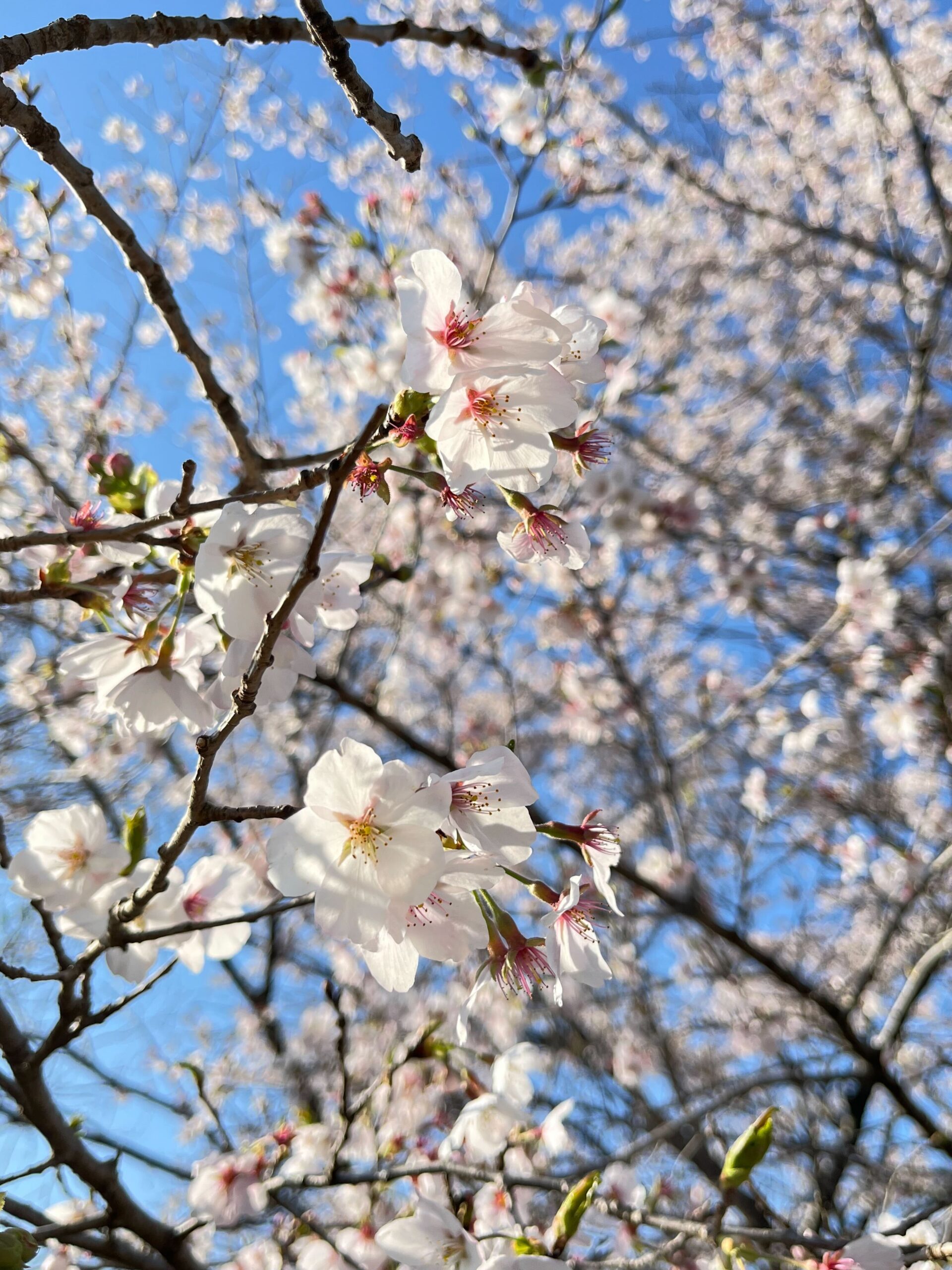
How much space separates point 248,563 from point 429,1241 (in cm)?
122

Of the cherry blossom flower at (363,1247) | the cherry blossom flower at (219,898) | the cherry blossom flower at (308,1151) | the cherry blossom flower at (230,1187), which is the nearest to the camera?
the cherry blossom flower at (219,898)

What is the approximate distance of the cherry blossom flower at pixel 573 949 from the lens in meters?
1.17

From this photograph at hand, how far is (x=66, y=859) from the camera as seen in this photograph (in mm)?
1566

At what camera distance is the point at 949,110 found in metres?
6.04

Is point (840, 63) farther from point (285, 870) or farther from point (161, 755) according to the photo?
point (285, 870)

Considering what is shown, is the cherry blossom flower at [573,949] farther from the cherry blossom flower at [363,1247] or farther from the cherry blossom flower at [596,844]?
the cherry blossom flower at [363,1247]

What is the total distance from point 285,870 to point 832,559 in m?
6.42

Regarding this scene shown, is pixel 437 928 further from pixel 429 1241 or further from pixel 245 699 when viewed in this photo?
pixel 429 1241

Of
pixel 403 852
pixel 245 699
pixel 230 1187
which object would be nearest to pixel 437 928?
pixel 403 852

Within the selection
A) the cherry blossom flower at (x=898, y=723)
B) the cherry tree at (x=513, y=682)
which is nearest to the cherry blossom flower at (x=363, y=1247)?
the cherry tree at (x=513, y=682)

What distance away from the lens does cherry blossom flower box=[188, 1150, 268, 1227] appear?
2025 mm

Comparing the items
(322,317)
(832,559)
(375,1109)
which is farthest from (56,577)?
(832,559)

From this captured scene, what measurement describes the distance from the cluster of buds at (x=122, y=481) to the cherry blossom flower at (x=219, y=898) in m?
0.82

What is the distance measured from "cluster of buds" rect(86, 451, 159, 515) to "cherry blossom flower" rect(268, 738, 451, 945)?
0.73 metres
